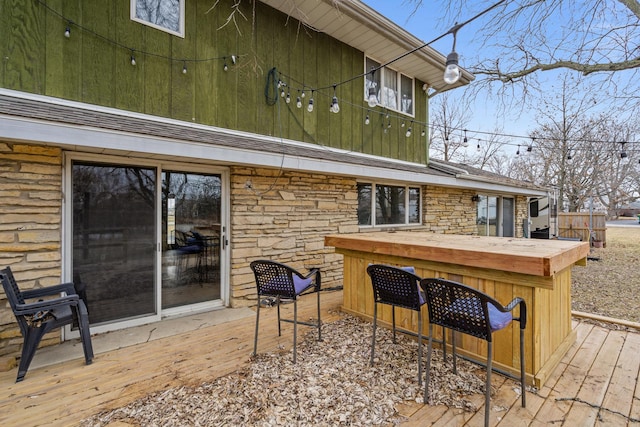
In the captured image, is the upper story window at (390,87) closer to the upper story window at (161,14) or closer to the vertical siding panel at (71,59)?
the upper story window at (161,14)

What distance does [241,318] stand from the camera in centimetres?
414

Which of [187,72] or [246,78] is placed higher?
[246,78]

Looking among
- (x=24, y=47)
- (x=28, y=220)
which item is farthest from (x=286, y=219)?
(x=24, y=47)

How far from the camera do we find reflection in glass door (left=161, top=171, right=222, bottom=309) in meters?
4.02

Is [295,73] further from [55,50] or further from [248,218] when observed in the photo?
[55,50]

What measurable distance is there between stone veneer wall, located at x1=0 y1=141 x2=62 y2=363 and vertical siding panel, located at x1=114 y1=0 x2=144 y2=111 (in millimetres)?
990

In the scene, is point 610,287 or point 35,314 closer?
point 35,314

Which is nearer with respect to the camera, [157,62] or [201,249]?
[157,62]

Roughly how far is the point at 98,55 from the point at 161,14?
3.41 feet

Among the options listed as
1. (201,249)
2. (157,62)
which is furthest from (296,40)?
(201,249)

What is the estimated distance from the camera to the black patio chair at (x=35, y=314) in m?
2.59

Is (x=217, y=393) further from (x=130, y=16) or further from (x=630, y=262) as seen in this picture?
(x=630, y=262)

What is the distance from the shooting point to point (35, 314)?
2666 mm

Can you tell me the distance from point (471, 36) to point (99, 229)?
6819 mm
